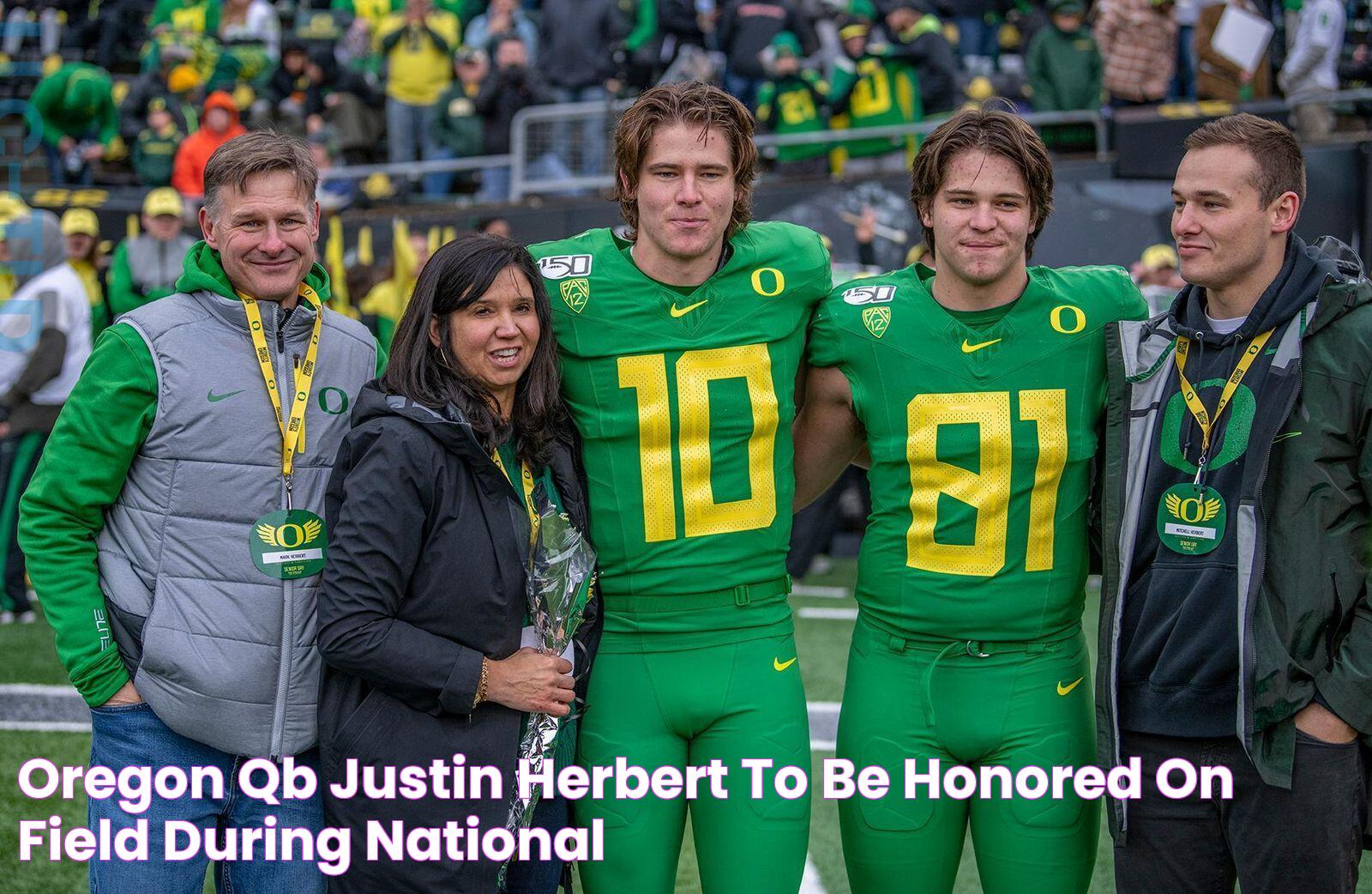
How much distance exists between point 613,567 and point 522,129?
9.08 meters

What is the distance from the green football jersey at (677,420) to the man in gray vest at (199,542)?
2.03ft

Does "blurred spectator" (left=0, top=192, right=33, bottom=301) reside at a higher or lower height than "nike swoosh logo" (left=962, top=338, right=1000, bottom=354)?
lower

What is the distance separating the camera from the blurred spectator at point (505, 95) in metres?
12.1

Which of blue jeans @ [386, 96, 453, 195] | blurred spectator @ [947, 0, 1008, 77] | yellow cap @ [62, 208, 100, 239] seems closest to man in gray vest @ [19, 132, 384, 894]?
yellow cap @ [62, 208, 100, 239]

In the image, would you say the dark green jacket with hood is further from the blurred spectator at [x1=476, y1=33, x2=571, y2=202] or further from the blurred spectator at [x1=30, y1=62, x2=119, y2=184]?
the blurred spectator at [x1=30, y1=62, x2=119, y2=184]

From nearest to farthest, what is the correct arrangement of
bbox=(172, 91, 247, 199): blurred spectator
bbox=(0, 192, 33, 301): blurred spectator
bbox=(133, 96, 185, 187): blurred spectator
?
bbox=(0, 192, 33, 301): blurred spectator → bbox=(172, 91, 247, 199): blurred spectator → bbox=(133, 96, 185, 187): blurred spectator

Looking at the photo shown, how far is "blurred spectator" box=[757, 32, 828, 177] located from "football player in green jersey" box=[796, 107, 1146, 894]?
27.3 feet

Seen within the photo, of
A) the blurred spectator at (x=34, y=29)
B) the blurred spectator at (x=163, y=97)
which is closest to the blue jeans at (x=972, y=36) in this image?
the blurred spectator at (x=163, y=97)

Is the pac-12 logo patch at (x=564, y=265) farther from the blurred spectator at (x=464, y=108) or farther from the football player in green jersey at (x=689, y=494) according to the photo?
the blurred spectator at (x=464, y=108)

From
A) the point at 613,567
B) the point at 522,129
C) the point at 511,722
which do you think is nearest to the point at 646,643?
the point at 613,567

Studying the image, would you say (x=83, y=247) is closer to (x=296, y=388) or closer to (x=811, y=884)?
(x=811, y=884)

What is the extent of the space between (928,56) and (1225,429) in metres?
8.61

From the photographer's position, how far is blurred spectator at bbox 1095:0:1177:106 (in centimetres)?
1061

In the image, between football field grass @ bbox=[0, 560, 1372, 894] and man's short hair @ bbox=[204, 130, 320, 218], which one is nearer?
man's short hair @ bbox=[204, 130, 320, 218]
